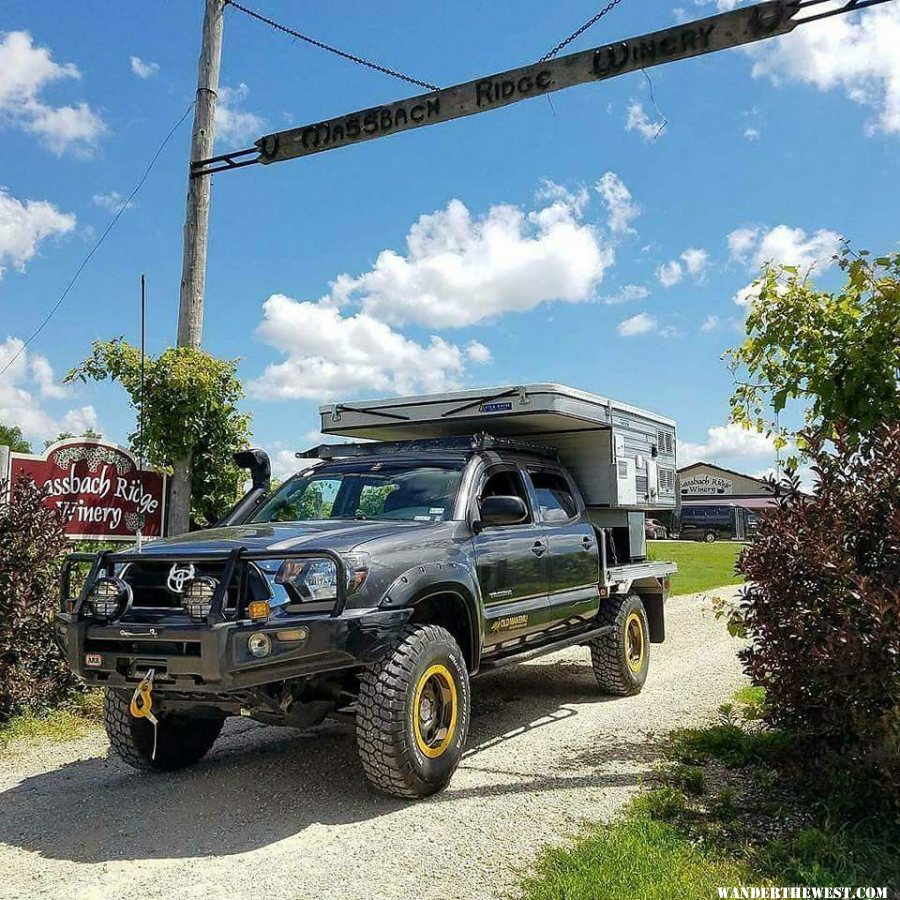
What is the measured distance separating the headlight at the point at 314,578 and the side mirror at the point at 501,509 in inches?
51.7

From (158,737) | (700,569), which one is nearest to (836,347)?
(158,737)

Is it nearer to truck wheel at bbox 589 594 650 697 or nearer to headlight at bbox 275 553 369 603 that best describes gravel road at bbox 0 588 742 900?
truck wheel at bbox 589 594 650 697

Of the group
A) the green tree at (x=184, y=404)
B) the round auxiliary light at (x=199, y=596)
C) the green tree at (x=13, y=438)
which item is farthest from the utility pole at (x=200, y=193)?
the green tree at (x=13, y=438)

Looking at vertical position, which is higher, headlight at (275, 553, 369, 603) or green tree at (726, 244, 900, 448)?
Result: green tree at (726, 244, 900, 448)

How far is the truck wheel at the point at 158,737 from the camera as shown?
550 cm

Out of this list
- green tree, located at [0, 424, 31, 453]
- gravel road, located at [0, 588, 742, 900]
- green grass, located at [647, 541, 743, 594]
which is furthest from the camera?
green tree, located at [0, 424, 31, 453]

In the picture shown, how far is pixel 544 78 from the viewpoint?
291 inches

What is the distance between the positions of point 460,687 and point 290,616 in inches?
50.7

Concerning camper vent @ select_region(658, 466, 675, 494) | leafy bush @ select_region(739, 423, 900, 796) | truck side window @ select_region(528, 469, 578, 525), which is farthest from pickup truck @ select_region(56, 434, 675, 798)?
camper vent @ select_region(658, 466, 675, 494)

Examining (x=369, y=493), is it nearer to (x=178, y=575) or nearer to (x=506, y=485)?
(x=506, y=485)

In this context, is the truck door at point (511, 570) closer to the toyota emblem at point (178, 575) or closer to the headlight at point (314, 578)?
the headlight at point (314, 578)

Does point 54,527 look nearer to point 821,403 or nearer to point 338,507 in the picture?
point 338,507

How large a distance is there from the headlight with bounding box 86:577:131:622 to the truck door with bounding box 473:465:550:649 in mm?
2239

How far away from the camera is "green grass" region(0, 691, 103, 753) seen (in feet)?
21.4
